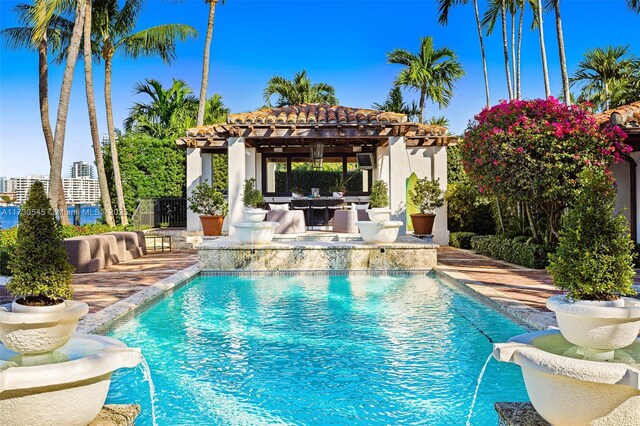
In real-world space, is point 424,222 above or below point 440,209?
below

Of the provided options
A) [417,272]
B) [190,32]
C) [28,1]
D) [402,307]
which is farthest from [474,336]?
[28,1]

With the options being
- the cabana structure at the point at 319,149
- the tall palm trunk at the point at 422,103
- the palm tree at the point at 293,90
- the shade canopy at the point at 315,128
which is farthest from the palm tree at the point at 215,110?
the shade canopy at the point at 315,128

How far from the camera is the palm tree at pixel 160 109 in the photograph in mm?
30156

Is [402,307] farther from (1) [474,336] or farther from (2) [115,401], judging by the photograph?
(2) [115,401]

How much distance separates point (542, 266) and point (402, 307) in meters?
4.68

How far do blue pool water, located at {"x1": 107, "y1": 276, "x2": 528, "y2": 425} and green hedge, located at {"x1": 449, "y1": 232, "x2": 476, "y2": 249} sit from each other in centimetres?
770

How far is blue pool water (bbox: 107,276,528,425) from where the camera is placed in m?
4.36

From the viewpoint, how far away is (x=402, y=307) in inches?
331

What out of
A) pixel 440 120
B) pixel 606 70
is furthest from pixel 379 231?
pixel 440 120

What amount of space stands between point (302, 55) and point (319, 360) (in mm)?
28838

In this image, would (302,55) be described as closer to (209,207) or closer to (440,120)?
(440,120)

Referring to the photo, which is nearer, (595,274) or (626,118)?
(595,274)

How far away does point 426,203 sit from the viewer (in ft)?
57.4

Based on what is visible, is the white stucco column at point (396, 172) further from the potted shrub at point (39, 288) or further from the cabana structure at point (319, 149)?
the potted shrub at point (39, 288)
